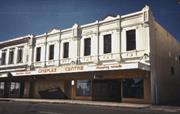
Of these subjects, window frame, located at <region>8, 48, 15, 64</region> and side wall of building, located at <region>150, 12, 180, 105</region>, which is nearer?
side wall of building, located at <region>150, 12, 180, 105</region>

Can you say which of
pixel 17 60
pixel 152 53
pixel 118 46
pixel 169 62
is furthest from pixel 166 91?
pixel 17 60

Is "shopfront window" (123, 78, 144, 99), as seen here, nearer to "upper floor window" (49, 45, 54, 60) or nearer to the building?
the building

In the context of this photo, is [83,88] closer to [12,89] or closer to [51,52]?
[51,52]

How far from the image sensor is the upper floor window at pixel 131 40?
948 inches

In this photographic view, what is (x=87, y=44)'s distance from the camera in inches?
1098

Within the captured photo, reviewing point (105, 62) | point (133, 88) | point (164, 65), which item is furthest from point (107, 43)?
point (164, 65)

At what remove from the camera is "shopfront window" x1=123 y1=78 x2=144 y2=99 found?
2281 centimetres

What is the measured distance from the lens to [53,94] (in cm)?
3031

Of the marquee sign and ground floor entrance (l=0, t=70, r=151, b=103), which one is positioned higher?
the marquee sign

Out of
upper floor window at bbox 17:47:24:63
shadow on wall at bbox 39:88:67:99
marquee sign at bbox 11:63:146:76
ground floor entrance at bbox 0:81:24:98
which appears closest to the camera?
marquee sign at bbox 11:63:146:76

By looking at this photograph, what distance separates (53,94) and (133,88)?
11.3 metres

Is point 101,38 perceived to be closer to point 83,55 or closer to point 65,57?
point 83,55

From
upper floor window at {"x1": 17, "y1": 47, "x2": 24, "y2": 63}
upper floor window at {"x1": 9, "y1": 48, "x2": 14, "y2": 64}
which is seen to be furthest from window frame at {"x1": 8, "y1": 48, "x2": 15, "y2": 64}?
upper floor window at {"x1": 17, "y1": 47, "x2": 24, "y2": 63}

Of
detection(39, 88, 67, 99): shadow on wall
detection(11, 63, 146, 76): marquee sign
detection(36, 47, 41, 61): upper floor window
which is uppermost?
detection(36, 47, 41, 61): upper floor window
